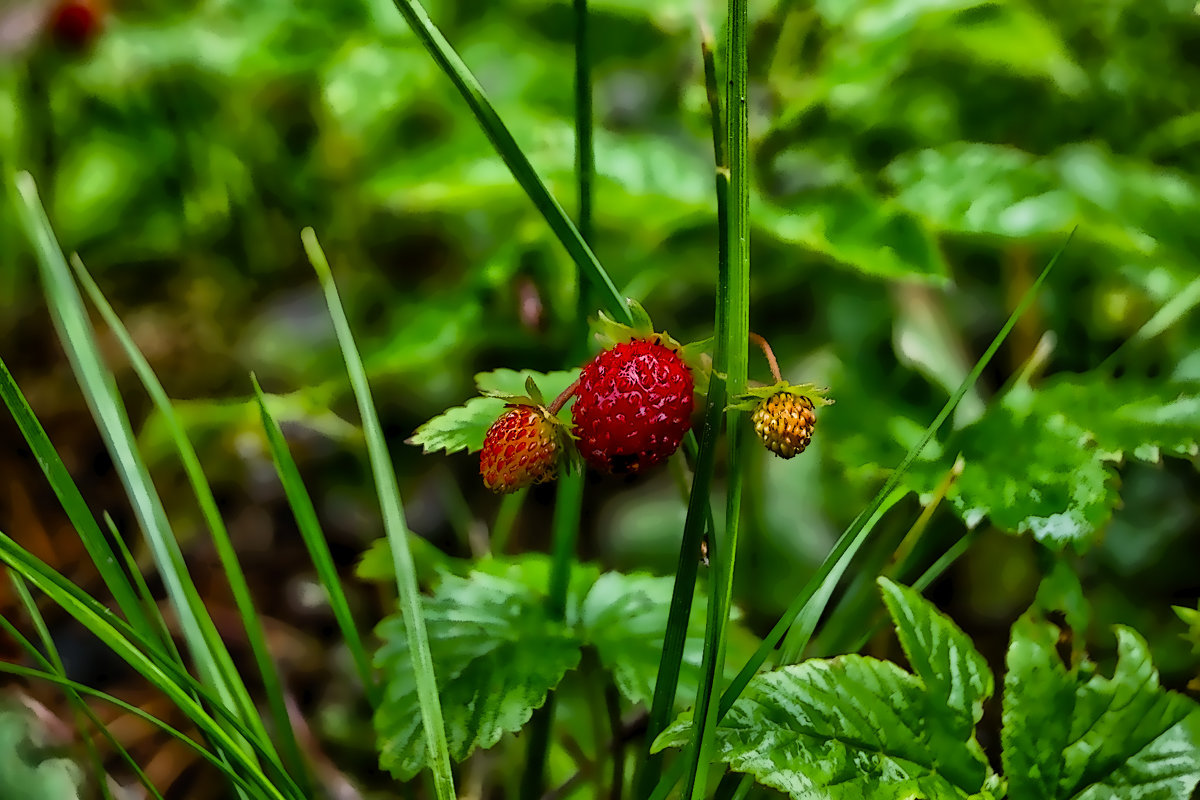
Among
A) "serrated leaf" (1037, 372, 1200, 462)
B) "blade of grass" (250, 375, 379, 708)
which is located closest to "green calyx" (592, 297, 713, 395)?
"blade of grass" (250, 375, 379, 708)

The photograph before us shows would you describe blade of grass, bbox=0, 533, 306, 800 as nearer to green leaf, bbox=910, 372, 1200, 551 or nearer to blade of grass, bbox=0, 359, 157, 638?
blade of grass, bbox=0, 359, 157, 638

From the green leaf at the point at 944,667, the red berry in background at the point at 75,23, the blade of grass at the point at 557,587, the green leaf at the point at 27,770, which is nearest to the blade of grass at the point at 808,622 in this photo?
the green leaf at the point at 944,667

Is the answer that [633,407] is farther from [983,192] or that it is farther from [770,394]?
[983,192]

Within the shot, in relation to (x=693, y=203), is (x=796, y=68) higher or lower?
higher

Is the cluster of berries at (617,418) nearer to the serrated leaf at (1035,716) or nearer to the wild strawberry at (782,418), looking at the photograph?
the wild strawberry at (782,418)

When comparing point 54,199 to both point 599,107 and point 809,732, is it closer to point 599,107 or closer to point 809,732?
point 599,107

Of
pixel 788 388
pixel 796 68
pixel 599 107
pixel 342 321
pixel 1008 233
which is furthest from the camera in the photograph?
pixel 599 107

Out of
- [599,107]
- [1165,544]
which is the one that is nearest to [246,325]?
[599,107]

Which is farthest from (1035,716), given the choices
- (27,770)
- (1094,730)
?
(27,770)
